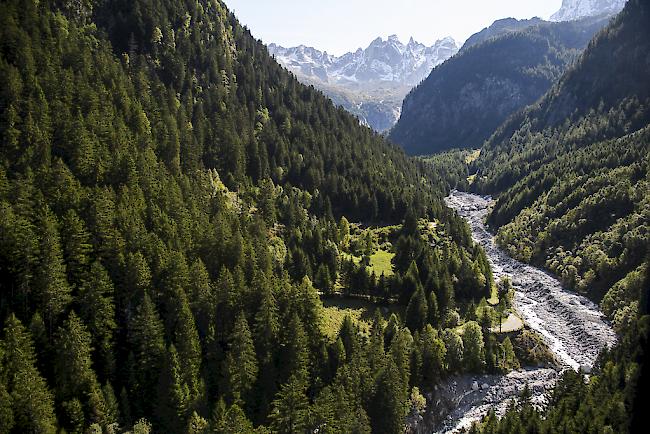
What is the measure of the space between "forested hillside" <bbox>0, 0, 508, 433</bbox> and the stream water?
3.88m

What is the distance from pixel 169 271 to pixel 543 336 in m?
79.0

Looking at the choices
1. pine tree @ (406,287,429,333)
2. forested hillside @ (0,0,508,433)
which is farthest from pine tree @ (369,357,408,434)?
pine tree @ (406,287,429,333)

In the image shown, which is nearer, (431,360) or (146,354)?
(146,354)

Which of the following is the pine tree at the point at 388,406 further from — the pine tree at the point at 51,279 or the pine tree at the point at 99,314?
the pine tree at the point at 51,279

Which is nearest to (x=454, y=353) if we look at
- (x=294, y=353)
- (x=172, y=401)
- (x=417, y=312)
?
(x=417, y=312)

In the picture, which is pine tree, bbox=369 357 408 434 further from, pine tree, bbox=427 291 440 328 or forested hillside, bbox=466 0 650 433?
pine tree, bbox=427 291 440 328

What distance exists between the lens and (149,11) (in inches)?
5861

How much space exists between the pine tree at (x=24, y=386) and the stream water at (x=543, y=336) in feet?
186

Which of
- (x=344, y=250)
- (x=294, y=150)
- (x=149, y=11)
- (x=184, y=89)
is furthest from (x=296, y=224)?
(x=149, y=11)

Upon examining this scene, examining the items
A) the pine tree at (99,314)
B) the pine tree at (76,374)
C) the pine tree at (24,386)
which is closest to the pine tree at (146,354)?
the pine tree at (99,314)

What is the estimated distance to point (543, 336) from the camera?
105125mm

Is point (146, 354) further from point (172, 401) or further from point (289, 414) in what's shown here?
point (289, 414)

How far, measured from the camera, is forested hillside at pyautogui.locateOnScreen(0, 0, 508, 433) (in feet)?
209

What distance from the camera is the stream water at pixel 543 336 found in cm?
8419
